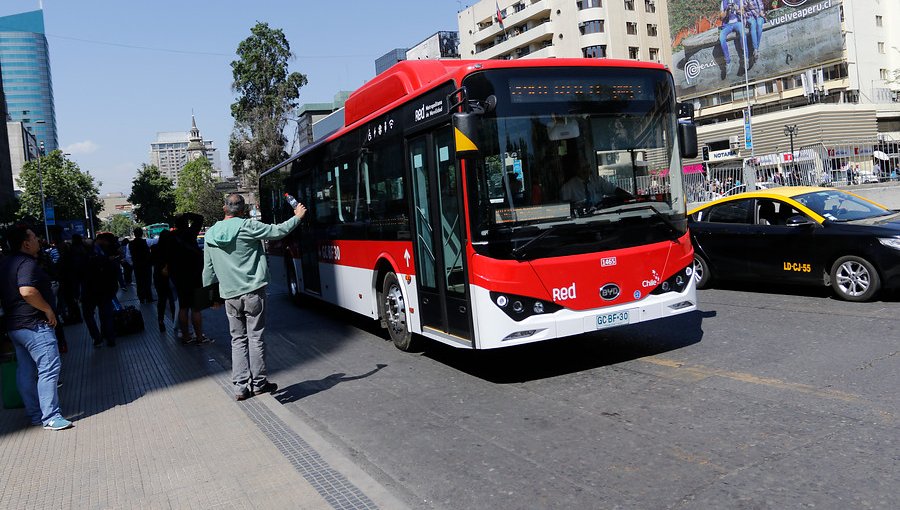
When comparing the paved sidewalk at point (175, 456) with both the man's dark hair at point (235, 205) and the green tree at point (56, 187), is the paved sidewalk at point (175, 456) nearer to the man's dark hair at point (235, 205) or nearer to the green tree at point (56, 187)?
the man's dark hair at point (235, 205)

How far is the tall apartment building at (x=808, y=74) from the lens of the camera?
55.0m

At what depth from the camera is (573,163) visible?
22.5 feet

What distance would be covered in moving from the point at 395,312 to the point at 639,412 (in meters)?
4.03

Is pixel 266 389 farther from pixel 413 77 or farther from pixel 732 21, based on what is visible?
pixel 732 21

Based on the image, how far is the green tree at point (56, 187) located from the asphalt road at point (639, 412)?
81.6 meters

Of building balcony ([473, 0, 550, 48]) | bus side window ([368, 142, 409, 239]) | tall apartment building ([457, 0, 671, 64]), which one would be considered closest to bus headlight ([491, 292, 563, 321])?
bus side window ([368, 142, 409, 239])

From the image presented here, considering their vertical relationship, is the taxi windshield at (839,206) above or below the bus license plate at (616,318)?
above

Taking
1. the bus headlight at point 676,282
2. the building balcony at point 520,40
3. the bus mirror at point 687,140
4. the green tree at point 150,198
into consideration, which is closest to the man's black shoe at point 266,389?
the bus headlight at point 676,282

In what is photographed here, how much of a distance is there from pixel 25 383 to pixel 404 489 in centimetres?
433

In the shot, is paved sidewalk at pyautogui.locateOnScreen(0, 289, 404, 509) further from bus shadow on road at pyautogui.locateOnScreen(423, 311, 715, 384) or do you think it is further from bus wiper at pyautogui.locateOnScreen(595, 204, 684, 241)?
bus wiper at pyautogui.locateOnScreen(595, 204, 684, 241)

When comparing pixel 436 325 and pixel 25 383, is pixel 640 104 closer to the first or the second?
pixel 436 325

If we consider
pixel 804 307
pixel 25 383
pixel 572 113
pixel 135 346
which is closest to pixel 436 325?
pixel 572 113

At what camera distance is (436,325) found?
7.72m

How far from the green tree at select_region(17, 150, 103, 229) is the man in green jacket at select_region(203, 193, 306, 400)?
8114 cm
